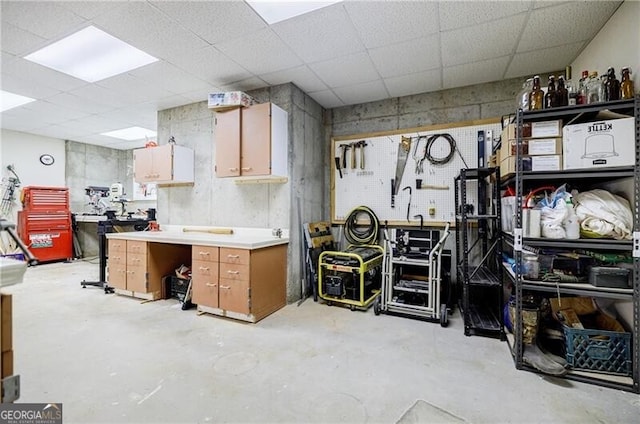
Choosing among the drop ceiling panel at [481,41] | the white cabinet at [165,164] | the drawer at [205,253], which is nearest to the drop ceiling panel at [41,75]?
the white cabinet at [165,164]

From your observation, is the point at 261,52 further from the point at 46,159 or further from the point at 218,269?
the point at 46,159

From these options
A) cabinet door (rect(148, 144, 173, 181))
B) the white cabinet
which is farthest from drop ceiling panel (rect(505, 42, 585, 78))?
cabinet door (rect(148, 144, 173, 181))

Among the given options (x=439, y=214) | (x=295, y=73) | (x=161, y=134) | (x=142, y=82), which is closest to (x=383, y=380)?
(x=439, y=214)

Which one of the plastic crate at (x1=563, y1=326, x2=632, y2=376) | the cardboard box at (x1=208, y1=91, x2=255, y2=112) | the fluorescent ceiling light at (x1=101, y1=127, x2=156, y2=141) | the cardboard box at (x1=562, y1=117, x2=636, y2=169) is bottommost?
the plastic crate at (x1=563, y1=326, x2=632, y2=376)

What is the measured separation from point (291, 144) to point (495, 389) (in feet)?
10.6

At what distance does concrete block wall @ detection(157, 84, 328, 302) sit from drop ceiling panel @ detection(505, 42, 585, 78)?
8.45 feet

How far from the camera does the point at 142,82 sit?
3803 mm

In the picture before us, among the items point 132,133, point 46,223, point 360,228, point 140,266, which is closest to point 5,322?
point 140,266

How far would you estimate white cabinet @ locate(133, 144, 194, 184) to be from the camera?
4305mm

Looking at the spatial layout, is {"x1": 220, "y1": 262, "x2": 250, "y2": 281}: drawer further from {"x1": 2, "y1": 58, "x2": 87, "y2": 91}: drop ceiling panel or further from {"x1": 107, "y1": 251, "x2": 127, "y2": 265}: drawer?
{"x1": 2, "y1": 58, "x2": 87, "y2": 91}: drop ceiling panel

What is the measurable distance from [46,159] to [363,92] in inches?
290

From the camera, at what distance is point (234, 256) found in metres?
3.19

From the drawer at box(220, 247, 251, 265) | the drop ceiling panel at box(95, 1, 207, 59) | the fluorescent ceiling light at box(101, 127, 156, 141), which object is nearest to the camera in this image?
the drop ceiling panel at box(95, 1, 207, 59)

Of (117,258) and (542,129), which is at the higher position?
(542,129)
